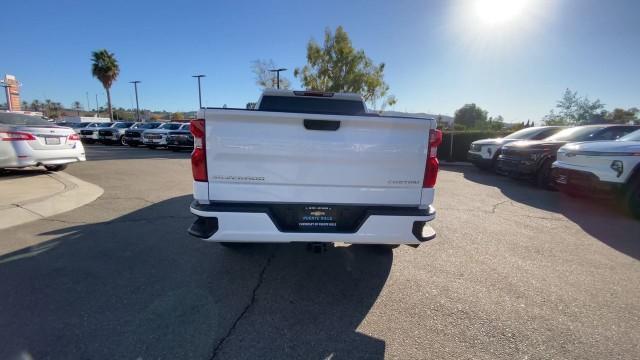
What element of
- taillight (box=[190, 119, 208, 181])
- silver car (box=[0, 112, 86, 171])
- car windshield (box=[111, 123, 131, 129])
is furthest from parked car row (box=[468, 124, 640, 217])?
car windshield (box=[111, 123, 131, 129])

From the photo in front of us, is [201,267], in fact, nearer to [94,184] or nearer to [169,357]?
[169,357]

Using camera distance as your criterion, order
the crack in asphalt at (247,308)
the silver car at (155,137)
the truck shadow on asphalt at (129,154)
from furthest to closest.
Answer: the silver car at (155,137)
the truck shadow on asphalt at (129,154)
the crack in asphalt at (247,308)

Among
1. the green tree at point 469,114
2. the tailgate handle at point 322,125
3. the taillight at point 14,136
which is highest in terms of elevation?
the green tree at point 469,114

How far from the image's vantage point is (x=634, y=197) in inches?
214

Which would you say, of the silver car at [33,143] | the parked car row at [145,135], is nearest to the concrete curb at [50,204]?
the silver car at [33,143]

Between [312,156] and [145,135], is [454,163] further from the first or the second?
[145,135]

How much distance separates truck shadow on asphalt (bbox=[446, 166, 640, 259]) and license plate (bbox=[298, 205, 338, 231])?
426 cm

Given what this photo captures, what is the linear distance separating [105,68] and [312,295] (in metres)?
46.2

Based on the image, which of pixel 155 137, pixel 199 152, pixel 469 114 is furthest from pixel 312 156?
pixel 469 114

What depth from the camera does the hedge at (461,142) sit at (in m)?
15.6

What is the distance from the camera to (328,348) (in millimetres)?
2203

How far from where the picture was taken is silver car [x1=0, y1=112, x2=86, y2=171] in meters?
6.75

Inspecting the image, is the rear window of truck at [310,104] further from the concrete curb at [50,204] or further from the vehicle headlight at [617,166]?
the vehicle headlight at [617,166]

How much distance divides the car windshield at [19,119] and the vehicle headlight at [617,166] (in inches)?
510
